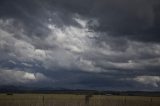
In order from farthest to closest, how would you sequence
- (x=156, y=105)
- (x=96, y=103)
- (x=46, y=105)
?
(x=156, y=105) → (x=96, y=103) → (x=46, y=105)

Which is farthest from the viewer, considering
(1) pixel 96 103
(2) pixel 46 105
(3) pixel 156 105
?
(3) pixel 156 105

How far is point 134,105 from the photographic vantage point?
39.1 meters

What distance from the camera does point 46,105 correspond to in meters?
33.8

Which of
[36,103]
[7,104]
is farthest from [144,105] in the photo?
[7,104]

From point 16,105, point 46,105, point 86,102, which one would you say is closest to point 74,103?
point 86,102

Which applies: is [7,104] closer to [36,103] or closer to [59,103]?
[36,103]

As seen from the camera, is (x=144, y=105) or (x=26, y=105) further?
(x=144, y=105)

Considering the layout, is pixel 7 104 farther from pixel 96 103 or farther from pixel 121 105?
pixel 121 105

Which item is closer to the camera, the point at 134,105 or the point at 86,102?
the point at 86,102

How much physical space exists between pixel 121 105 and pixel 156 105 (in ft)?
15.5

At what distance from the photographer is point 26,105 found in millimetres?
34031

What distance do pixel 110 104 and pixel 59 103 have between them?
546 cm

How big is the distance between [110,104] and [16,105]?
9914 mm

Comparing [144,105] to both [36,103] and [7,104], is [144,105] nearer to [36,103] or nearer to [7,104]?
[36,103]
